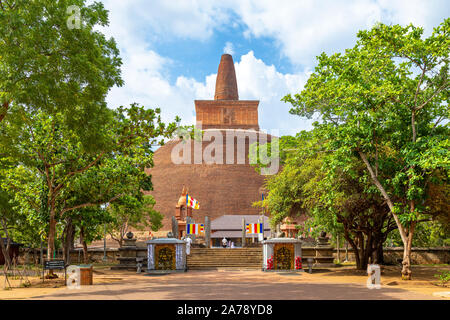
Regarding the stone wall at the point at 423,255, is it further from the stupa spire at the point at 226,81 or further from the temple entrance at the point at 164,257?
the stupa spire at the point at 226,81

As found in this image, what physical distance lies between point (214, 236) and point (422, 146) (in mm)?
30542

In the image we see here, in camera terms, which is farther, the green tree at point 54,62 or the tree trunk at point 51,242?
the tree trunk at point 51,242

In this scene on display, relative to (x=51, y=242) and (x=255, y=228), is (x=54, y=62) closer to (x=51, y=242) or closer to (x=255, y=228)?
(x=51, y=242)

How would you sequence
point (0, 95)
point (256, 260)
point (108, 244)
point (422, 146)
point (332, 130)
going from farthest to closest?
1. point (108, 244)
2. point (256, 260)
3. point (332, 130)
4. point (422, 146)
5. point (0, 95)

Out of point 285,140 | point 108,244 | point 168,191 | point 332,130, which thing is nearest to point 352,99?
point 332,130

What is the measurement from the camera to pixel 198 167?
6016 centimetres

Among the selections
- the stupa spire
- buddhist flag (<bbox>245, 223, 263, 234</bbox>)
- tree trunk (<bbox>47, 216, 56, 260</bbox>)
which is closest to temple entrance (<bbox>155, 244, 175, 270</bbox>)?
tree trunk (<bbox>47, 216, 56, 260</bbox>)

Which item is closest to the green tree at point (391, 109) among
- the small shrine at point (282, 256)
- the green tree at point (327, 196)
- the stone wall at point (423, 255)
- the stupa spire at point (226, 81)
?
the green tree at point (327, 196)

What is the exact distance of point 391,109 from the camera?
634 inches

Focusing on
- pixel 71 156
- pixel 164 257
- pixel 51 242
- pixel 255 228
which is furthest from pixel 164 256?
pixel 255 228

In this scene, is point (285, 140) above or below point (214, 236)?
above

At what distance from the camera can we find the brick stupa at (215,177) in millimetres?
56062

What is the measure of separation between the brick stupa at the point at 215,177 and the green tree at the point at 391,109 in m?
37.4

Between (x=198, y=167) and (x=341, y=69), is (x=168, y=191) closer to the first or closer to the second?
(x=198, y=167)
